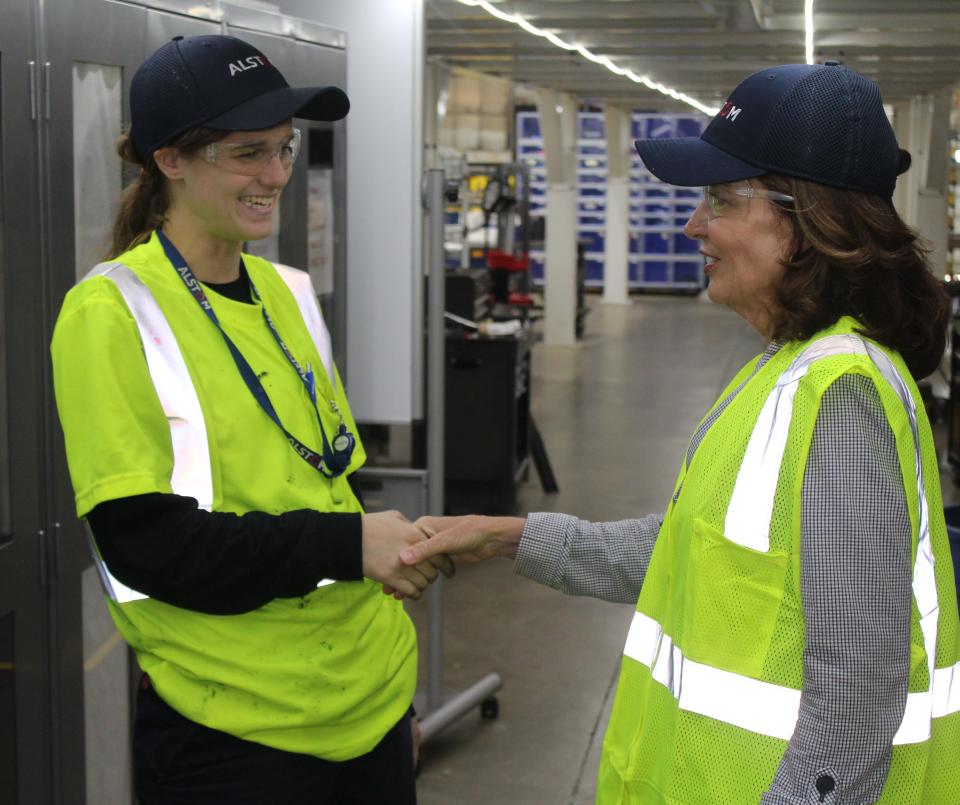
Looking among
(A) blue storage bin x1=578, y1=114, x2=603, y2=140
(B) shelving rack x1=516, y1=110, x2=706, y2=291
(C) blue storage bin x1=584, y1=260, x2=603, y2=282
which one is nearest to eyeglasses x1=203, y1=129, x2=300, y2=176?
(B) shelving rack x1=516, y1=110, x2=706, y2=291

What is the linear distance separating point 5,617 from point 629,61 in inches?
441

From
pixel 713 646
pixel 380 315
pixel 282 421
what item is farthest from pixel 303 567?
pixel 380 315

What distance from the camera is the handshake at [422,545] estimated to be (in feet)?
6.75

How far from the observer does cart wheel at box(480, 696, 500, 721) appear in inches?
191

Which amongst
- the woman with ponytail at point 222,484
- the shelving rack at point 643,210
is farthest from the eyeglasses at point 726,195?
the shelving rack at point 643,210

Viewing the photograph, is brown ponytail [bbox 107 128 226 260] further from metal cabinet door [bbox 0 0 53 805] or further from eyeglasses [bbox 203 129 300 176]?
metal cabinet door [bbox 0 0 53 805]

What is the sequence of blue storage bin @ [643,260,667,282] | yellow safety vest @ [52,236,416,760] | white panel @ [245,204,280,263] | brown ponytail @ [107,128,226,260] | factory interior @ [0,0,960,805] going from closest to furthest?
yellow safety vest @ [52,236,416,760]
brown ponytail @ [107,128,226,260]
factory interior @ [0,0,960,805]
white panel @ [245,204,280,263]
blue storage bin @ [643,260,667,282]

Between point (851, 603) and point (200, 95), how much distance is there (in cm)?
121

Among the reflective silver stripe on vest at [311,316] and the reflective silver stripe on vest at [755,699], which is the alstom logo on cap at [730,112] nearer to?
the reflective silver stripe on vest at [755,699]

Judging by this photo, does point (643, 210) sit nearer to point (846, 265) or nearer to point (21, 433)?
point (21, 433)

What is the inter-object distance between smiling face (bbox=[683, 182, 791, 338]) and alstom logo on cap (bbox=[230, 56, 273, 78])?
765 millimetres

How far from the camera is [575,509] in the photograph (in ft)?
26.5

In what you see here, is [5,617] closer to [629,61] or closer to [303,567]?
[303,567]

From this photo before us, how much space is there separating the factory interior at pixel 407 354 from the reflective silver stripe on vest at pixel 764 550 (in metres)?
0.34
